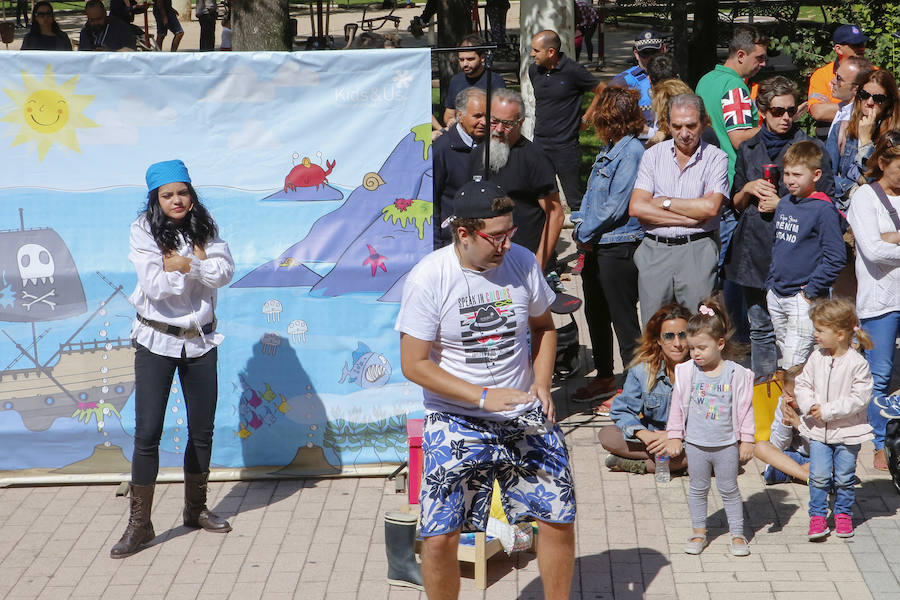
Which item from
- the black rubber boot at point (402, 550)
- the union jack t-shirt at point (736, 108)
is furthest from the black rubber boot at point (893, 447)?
the union jack t-shirt at point (736, 108)

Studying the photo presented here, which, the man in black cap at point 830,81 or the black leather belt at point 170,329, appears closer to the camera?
the black leather belt at point 170,329

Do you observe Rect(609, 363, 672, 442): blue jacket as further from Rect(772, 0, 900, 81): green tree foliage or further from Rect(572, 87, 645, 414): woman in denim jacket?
Rect(772, 0, 900, 81): green tree foliage

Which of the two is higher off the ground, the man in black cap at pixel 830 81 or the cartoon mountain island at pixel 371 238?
the man in black cap at pixel 830 81

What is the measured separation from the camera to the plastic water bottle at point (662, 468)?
5.40 metres

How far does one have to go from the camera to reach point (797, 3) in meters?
13.9

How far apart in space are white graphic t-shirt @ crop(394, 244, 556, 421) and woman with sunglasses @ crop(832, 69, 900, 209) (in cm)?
357

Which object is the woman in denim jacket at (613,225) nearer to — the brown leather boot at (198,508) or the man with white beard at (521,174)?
the man with white beard at (521,174)

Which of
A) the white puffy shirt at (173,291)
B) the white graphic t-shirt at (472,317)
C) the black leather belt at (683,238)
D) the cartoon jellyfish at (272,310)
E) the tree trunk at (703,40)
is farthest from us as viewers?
the tree trunk at (703,40)

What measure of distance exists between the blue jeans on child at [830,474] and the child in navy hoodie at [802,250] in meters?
1.12

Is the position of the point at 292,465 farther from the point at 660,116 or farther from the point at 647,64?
the point at 647,64

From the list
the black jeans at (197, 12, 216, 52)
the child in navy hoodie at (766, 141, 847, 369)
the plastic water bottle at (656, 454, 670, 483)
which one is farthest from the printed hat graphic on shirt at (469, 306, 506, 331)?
the black jeans at (197, 12, 216, 52)

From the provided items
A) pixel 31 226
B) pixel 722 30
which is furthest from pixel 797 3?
pixel 31 226

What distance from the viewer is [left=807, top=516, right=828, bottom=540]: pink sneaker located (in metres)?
5.23

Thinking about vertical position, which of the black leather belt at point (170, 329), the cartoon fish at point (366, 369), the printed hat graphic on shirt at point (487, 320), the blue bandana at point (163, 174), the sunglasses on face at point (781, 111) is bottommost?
the cartoon fish at point (366, 369)
